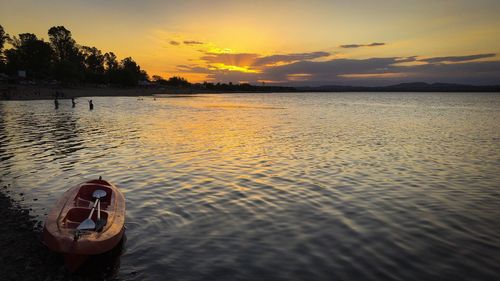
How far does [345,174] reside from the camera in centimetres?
1834

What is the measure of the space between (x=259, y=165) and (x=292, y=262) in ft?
38.6

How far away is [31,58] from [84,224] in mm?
163190

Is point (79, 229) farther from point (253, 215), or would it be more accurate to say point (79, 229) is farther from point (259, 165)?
point (259, 165)

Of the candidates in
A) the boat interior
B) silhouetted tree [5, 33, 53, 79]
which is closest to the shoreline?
the boat interior

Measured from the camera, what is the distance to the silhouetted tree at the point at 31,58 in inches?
5527

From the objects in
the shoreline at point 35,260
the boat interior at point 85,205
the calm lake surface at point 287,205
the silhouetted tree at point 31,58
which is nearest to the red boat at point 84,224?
the boat interior at point 85,205

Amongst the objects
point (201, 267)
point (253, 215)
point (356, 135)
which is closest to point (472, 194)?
point (253, 215)

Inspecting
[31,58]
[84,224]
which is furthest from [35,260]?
[31,58]

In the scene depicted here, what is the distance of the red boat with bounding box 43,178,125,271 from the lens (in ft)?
25.6

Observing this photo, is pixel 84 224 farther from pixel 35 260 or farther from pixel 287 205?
pixel 287 205

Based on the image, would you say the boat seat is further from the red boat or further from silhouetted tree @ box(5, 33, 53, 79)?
silhouetted tree @ box(5, 33, 53, 79)

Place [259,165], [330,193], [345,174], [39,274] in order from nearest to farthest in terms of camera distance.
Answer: [39,274] < [330,193] < [345,174] < [259,165]

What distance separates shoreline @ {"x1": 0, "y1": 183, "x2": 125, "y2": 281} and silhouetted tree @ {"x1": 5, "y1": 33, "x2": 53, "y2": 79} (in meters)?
158

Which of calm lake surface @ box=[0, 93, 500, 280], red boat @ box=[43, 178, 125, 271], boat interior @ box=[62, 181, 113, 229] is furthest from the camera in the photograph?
boat interior @ box=[62, 181, 113, 229]
